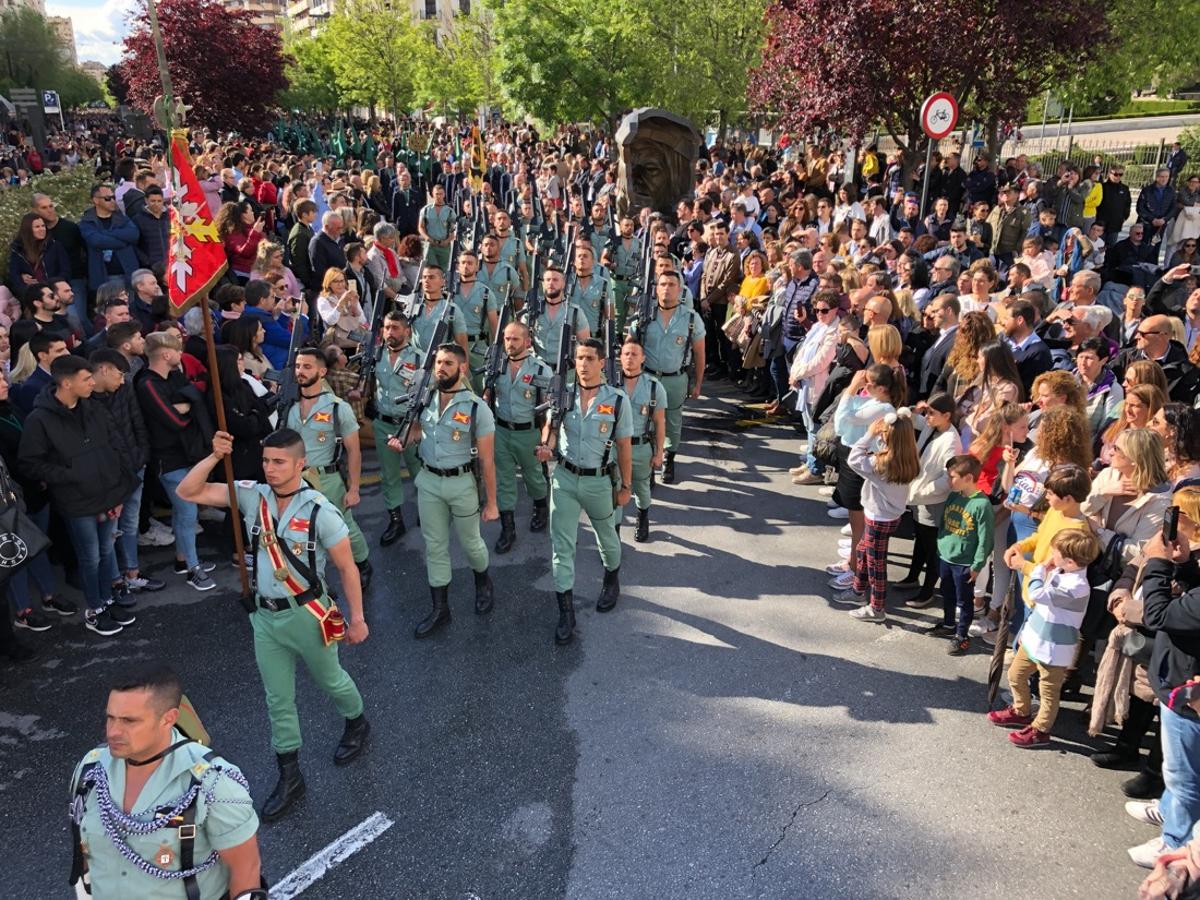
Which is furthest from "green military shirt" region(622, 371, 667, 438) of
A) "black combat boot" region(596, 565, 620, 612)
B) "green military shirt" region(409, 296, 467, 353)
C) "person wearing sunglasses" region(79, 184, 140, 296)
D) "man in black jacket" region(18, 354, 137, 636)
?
"person wearing sunglasses" region(79, 184, 140, 296)

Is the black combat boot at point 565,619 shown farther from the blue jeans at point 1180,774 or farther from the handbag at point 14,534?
the blue jeans at point 1180,774

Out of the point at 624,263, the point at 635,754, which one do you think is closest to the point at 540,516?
the point at 635,754

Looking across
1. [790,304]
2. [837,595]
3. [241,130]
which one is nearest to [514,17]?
[241,130]

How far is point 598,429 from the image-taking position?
5496 millimetres

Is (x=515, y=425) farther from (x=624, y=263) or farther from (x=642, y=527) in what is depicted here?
(x=624, y=263)

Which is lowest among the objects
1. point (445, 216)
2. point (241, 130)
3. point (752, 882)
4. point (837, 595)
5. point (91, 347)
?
point (752, 882)

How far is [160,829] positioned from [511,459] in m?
4.61

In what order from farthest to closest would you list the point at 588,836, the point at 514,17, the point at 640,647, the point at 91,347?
the point at 514,17
the point at 91,347
the point at 640,647
the point at 588,836

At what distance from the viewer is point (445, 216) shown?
12484mm

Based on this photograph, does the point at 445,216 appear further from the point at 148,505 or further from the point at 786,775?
the point at 786,775

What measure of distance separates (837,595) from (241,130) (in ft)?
79.4

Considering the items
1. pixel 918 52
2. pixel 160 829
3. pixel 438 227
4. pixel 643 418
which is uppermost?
pixel 918 52

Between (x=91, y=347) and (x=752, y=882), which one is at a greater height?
(x=91, y=347)

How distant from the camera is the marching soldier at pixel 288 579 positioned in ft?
12.8
